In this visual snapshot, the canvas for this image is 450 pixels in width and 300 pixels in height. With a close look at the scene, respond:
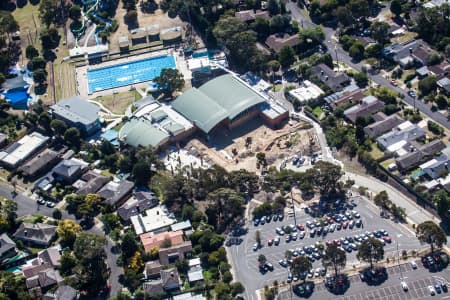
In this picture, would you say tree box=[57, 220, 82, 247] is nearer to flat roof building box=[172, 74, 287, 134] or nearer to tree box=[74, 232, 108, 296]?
tree box=[74, 232, 108, 296]

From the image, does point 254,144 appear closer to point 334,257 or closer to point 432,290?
point 334,257

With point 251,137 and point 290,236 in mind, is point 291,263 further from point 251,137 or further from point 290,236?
point 251,137

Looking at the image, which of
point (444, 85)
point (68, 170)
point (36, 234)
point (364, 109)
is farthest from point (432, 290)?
point (68, 170)

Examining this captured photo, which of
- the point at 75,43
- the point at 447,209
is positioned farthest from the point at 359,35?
the point at 75,43

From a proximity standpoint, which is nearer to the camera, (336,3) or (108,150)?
(108,150)

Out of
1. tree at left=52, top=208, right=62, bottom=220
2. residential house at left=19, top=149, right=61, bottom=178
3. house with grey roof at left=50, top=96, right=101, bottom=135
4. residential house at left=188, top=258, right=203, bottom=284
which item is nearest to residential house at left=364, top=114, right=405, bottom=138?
residential house at left=188, top=258, right=203, bottom=284

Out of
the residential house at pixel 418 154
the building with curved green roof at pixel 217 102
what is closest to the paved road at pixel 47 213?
the building with curved green roof at pixel 217 102
